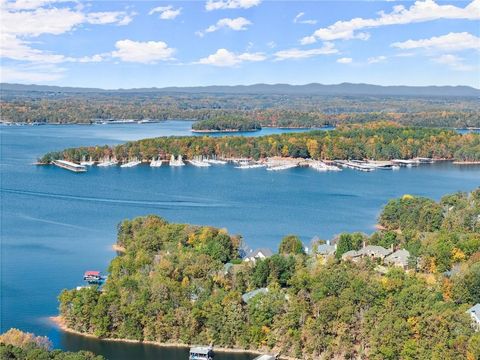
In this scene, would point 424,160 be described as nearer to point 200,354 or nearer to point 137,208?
point 137,208

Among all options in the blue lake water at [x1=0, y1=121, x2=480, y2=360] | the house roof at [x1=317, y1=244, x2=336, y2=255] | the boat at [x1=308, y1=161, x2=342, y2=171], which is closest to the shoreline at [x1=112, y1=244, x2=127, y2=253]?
the blue lake water at [x1=0, y1=121, x2=480, y2=360]

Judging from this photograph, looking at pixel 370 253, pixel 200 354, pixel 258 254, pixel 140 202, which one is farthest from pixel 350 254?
pixel 140 202

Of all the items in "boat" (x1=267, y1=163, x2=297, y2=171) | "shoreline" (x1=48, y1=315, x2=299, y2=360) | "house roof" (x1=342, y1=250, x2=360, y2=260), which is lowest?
"shoreline" (x1=48, y1=315, x2=299, y2=360)

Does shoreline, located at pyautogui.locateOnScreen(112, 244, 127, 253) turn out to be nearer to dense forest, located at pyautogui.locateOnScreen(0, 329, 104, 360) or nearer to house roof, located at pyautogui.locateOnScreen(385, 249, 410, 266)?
house roof, located at pyautogui.locateOnScreen(385, 249, 410, 266)

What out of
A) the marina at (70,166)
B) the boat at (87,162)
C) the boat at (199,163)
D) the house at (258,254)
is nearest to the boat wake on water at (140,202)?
the marina at (70,166)

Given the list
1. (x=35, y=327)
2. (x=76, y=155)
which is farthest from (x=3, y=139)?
(x=35, y=327)

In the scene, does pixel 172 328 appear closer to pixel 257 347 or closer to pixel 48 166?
pixel 257 347
